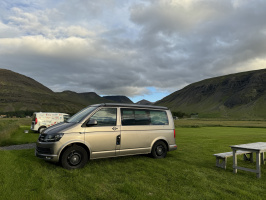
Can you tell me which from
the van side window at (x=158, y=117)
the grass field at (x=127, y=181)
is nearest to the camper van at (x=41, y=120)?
the grass field at (x=127, y=181)

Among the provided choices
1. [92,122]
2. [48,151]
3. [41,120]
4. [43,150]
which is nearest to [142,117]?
[92,122]

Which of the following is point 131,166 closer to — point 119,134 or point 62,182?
point 119,134

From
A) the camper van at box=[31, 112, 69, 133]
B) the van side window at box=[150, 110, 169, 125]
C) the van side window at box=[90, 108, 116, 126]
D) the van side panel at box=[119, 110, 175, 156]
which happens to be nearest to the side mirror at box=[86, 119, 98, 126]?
the van side window at box=[90, 108, 116, 126]

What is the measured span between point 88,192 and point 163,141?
4.87 meters

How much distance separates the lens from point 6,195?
15.8ft

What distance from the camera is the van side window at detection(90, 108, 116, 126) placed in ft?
25.6

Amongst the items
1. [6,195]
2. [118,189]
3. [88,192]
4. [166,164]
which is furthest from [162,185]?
[6,195]

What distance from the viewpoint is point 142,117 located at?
28.9ft

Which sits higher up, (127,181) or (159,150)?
(159,150)

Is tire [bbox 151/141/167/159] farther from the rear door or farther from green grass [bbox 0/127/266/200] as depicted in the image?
the rear door

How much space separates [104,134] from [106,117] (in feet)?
2.18

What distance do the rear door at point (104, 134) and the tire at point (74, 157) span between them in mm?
314

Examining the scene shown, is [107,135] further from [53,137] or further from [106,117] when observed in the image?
[53,137]

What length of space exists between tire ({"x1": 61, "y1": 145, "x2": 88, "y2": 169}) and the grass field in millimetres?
229
